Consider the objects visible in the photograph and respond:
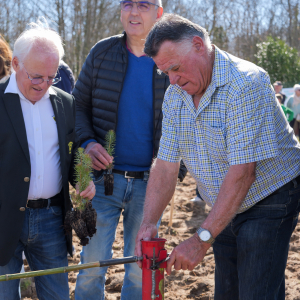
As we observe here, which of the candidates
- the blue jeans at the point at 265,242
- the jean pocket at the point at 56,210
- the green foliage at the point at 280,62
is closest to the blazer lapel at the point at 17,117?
the jean pocket at the point at 56,210

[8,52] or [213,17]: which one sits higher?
[213,17]

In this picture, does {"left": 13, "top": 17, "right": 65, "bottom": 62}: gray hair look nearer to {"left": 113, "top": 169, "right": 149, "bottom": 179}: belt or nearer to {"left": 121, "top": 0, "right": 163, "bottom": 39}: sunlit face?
{"left": 121, "top": 0, "right": 163, "bottom": 39}: sunlit face

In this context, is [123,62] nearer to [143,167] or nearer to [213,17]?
[143,167]

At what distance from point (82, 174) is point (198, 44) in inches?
43.0

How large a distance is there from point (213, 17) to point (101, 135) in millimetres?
24986

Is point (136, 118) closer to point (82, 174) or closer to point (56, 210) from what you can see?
point (82, 174)

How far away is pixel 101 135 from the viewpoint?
3.12 metres

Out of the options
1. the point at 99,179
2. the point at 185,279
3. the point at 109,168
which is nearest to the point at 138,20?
the point at 109,168

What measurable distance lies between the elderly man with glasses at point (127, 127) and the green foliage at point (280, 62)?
20.5m

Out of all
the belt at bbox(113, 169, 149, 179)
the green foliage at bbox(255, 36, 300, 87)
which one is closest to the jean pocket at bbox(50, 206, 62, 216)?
the belt at bbox(113, 169, 149, 179)

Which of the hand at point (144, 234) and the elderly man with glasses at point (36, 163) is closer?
the hand at point (144, 234)

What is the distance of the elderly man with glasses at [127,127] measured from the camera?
298 cm

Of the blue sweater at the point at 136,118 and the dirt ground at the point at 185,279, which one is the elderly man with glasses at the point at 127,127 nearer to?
the blue sweater at the point at 136,118

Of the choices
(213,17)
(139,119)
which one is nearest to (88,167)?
(139,119)
